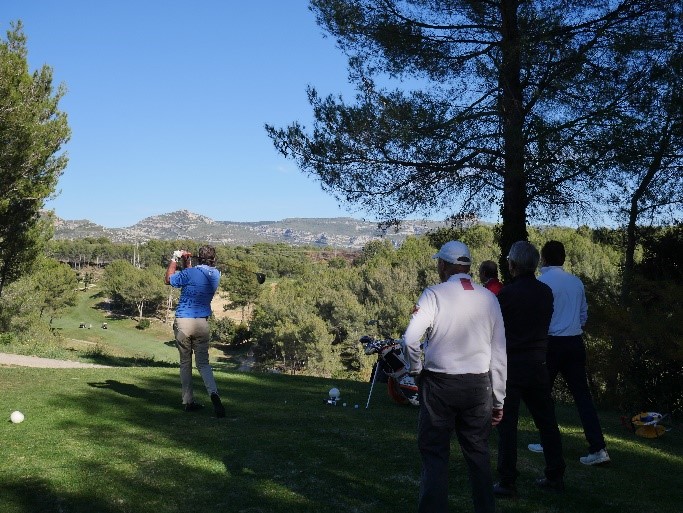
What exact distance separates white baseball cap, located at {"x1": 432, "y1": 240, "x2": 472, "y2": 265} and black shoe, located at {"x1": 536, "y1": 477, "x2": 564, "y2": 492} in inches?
86.5

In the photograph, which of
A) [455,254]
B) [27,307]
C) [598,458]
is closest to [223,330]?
[27,307]

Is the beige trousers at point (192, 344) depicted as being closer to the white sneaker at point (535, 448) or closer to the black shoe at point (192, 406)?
the black shoe at point (192, 406)

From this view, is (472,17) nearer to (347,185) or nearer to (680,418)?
(347,185)

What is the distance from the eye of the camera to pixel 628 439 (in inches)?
303

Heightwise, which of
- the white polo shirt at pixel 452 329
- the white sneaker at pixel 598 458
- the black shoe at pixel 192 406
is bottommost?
the black shoe at pixel 192 406

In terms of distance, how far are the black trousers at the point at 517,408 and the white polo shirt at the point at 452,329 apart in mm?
1007

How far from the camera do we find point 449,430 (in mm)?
4055

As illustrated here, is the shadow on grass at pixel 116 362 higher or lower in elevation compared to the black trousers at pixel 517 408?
lower

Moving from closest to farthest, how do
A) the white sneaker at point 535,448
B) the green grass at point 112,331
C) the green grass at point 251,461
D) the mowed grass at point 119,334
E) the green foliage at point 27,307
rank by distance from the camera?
the green grass at point 251,461
the white sneaker at point 535,448
the green foliage at point 27,307
the mowed grass at point 119,334
the green grass at point 112,331

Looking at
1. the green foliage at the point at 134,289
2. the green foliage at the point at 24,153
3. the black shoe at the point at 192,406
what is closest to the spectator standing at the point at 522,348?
the black shoe at the point at 192,406

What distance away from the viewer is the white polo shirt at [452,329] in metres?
4.05

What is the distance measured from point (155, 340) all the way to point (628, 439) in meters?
75.7

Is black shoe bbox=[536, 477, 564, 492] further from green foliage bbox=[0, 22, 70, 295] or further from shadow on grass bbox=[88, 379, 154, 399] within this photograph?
green foliage bbox=[0, 22, 70, 295]

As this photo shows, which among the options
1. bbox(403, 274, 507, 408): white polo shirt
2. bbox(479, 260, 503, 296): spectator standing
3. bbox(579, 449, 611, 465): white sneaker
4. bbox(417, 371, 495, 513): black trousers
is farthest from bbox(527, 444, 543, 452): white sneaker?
bbox(403, 274, 507, 408): white polo shirt
